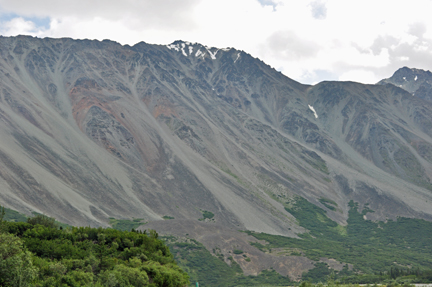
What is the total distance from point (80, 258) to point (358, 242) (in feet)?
387

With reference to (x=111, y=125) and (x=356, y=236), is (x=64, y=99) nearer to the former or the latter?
(x=111, y=125)

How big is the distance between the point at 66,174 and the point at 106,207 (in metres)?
17.4

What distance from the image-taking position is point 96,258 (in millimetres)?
35688

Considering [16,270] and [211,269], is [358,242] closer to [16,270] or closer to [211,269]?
[211,269]

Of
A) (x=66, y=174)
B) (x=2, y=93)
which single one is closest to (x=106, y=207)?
A: (x=66, y=174)

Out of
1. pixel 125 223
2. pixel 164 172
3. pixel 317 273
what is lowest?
pixel 317 273

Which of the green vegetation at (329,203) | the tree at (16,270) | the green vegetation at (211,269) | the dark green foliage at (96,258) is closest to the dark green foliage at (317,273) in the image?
the green vegetation at (211,269)

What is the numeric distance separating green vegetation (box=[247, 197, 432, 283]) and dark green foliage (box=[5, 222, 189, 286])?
59496mm

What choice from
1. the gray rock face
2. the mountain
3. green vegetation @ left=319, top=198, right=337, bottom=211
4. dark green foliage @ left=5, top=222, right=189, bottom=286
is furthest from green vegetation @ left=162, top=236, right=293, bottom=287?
green vegetation @ left=319, top=198, right=337, bottom=211

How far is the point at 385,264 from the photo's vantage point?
10506 centimetres

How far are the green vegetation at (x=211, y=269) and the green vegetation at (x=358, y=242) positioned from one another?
957 centimetres

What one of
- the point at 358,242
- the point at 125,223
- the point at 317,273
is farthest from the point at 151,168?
the point at 317,273

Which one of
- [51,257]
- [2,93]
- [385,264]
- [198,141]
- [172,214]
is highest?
[2,93]

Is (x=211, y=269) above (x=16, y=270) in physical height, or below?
below
